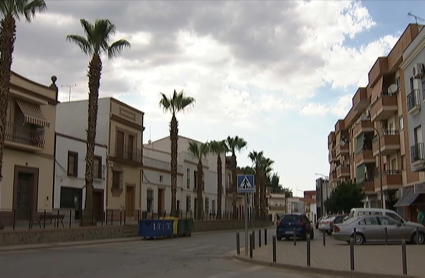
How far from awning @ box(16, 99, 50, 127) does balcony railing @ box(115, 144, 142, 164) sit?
959 cm

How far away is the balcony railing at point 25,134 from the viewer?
95.5 ft

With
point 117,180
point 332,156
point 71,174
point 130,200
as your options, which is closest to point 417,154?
point 117,180

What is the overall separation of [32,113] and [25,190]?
4776 mm

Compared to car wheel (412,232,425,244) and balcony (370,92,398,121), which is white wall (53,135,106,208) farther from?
balcony (370,92,398,121)

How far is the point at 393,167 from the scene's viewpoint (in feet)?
135

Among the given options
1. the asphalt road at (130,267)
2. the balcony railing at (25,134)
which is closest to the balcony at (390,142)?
the asphalt road at (130,267)

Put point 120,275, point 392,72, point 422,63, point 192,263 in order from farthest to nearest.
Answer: point 392,72, point 422,63, point 192,263, point 120,275

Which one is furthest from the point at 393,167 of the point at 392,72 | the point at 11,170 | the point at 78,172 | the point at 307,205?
the point at 307,205

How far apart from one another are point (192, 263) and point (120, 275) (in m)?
3.95

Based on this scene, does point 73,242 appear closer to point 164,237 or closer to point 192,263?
point 164,237

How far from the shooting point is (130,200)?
43.5 m

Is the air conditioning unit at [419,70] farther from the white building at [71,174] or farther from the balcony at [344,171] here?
the balcony at [344,171]

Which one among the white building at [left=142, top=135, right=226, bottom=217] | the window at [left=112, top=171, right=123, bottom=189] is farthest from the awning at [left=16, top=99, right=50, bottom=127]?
the white building at [left=142, top=135, right=226, bottom=217]

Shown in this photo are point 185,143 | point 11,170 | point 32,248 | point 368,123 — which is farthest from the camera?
point 185,143
